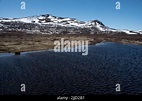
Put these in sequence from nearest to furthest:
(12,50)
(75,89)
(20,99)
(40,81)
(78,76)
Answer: (20,99) → (75,89) → (40,81) → (78,76) → (12,50)

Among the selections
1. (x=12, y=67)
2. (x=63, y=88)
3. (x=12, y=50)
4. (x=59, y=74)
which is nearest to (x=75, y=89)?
(x=63, y=88)

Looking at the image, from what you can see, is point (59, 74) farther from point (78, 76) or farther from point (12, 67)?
point (12, 67)

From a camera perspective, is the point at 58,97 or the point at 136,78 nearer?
the point at 58,97

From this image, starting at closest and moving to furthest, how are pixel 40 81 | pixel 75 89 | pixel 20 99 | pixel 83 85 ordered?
1. pixel 20 99
2. pixel 75 89
3. pixel 83 85
4. pixel 40 81

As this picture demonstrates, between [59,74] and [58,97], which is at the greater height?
[58,97]

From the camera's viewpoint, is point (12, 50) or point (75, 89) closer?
point (75, 89)

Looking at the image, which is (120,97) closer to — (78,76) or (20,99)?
(20,99)

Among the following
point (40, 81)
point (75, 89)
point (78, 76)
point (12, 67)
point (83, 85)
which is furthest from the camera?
point (12, 67)

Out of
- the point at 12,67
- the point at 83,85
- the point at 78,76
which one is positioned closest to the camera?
the point at 83,85

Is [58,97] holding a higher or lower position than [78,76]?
higher

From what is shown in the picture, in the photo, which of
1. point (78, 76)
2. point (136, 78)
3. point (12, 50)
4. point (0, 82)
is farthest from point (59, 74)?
point (12, 50)
